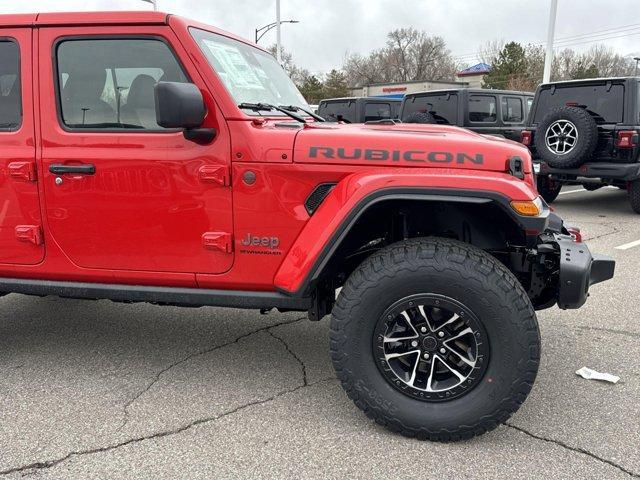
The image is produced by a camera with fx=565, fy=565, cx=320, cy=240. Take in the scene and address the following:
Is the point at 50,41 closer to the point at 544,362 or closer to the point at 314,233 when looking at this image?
the point at 314,233

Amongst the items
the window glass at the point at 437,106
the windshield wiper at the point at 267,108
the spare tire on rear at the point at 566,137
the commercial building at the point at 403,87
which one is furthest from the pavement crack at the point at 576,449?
the commercial building at the point at 403,87

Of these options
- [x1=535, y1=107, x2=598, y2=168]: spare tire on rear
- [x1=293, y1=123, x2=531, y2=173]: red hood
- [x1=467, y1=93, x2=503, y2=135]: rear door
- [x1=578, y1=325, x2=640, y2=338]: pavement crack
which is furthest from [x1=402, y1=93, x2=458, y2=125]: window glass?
[x1=293, y1=123, x2=531, y2=173]: red hood

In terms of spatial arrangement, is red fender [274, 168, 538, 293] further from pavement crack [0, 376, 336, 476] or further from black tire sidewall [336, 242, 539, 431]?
pavement crack [0, 376, 336, 476]

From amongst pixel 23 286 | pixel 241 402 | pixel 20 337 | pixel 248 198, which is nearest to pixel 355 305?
pixel 248 198

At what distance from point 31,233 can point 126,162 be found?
66 centimetres

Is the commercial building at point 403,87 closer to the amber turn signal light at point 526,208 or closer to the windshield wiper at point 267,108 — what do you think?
the windshield wiper at point 267,108

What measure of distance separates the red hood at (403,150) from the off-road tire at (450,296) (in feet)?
1.22

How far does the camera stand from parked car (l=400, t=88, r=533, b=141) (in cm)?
1023

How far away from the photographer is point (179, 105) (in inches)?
95.9

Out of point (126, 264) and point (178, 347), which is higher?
point (126, 264)

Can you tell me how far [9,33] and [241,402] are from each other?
2.25 metres

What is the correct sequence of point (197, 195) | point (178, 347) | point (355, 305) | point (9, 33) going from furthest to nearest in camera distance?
point (178, 347) → point (9, 33) → point (197, 195) → point (355, 305)

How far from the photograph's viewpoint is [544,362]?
341 cm

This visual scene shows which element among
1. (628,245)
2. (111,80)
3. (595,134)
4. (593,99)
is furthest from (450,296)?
(593,99)
